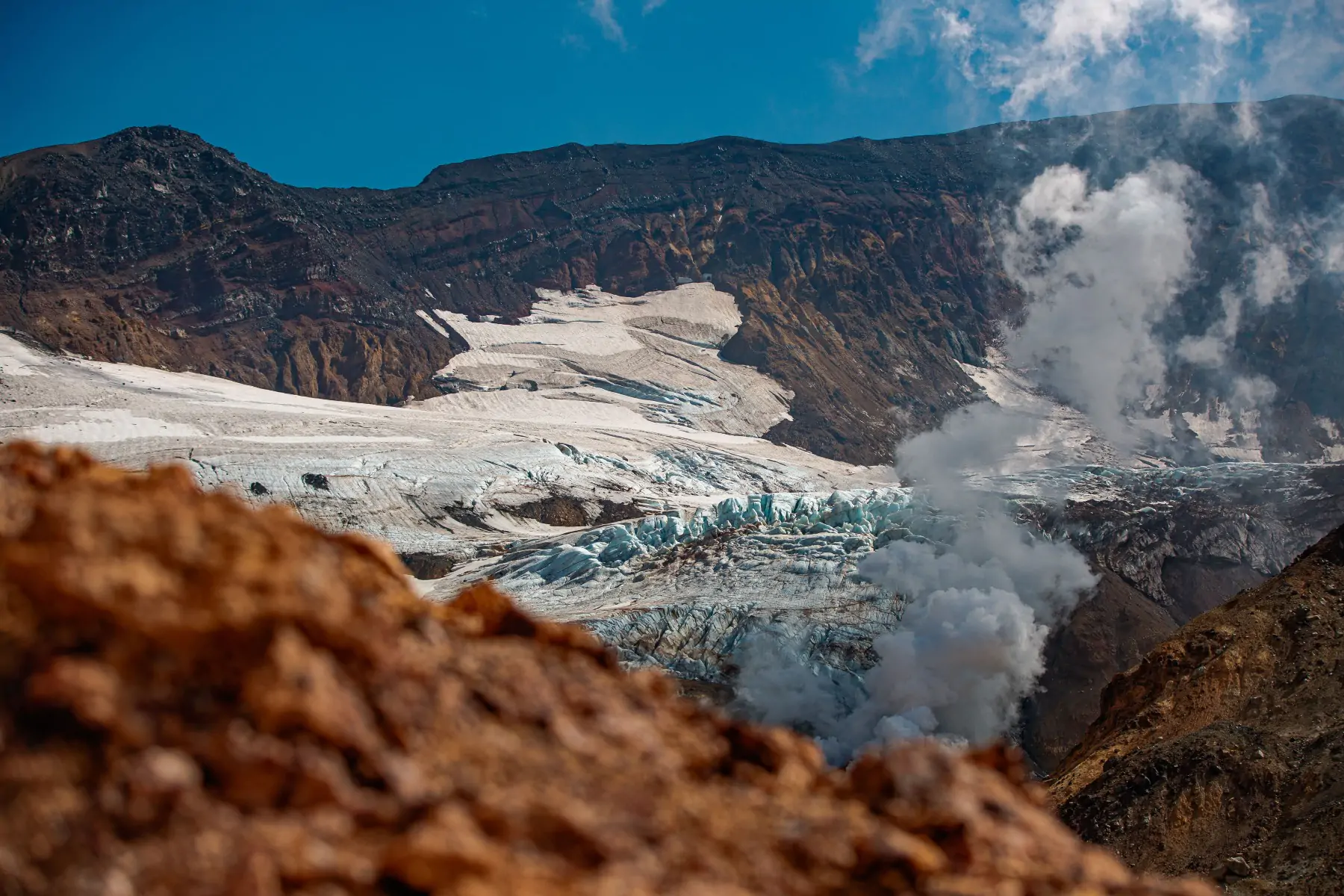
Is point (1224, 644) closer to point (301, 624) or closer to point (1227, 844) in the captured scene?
point (1227, 844)

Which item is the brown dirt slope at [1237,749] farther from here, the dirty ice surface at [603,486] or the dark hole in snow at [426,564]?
the dark hole in snow at [426,564]

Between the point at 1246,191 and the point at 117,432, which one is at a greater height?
the point at 1246,191

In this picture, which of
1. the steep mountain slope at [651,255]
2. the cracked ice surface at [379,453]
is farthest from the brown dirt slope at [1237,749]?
the steep mountain slope at [651,255]

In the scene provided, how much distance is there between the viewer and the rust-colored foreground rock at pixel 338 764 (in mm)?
3693

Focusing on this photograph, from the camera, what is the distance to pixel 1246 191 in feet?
591

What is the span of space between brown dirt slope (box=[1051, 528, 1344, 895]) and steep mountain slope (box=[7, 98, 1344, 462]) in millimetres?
98761

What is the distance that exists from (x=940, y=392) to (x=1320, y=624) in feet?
432

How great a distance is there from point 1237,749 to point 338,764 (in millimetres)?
19109

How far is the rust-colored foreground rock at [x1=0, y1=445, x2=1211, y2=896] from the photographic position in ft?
12.1

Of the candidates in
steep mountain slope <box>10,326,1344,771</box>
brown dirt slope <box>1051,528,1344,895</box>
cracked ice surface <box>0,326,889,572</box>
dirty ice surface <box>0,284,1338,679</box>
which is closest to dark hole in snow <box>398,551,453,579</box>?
steep mountain slope <box>10,326,1344,771</box>

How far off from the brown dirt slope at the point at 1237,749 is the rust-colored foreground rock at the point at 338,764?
1255 centimetres

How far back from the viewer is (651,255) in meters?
173

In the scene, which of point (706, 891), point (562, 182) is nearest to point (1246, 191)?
point (562, 182)

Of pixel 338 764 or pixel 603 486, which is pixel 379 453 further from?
pixel 338 764
